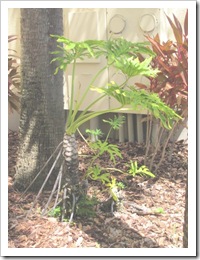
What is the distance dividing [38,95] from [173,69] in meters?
1.15

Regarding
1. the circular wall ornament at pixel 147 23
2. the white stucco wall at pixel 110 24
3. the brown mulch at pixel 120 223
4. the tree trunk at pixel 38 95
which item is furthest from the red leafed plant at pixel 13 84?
the circular wall ornament at pixel 147 23

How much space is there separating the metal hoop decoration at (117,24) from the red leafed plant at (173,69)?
52 centimetres

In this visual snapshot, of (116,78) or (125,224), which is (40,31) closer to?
(116,78)

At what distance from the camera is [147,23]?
4031 mm

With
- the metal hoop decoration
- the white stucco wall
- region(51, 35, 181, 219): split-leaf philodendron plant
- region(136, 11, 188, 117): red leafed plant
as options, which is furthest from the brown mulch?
the metal hoop decoration

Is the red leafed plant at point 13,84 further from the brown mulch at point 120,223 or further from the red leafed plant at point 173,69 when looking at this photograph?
the red leafed plant at point 173,69

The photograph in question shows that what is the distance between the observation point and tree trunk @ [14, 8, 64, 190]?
127 inches

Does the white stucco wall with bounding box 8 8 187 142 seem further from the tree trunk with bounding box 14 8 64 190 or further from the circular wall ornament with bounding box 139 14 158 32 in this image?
the tree trunk with bounding box 14 8 64 190

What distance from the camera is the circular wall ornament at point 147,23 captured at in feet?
13.1

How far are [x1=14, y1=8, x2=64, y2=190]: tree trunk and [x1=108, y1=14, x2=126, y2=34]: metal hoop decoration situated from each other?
989 millimetres

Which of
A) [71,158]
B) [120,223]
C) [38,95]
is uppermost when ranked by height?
[38,95]

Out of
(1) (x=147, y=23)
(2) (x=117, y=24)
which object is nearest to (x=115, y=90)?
(1) (x=147, y=23)

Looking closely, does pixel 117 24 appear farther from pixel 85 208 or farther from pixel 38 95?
pixel 85 208

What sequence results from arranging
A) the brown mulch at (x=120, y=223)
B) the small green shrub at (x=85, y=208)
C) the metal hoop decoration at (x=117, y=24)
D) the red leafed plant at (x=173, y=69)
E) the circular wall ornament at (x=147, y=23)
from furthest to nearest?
the metal hoop decoration at (x=117, y=24)
the circular wall ornament at (x=147, y=23)
the red leafed plant at (x=173, y=69)
the small green shrub at (x=85, y=208)
the brown mulch at (x=120, y=223)
